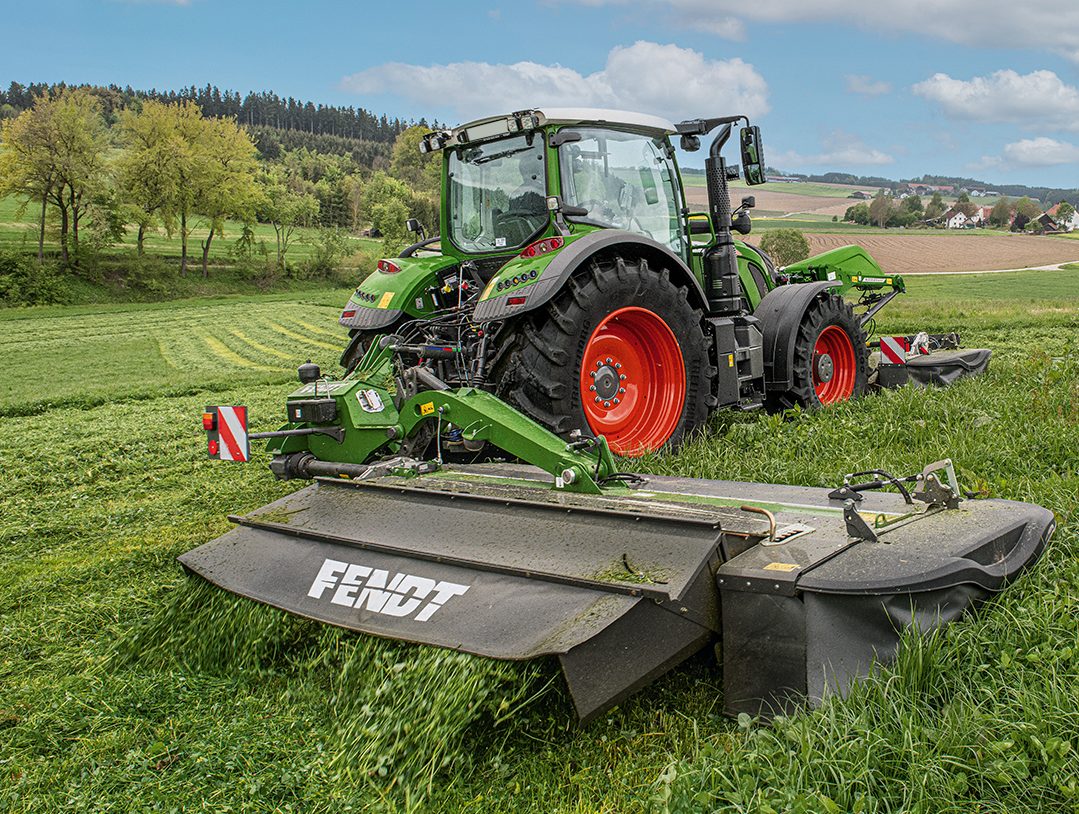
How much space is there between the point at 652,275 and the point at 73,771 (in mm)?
3688

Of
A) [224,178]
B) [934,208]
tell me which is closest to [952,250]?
[934,208]

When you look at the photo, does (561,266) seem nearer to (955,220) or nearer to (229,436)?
(229,436)

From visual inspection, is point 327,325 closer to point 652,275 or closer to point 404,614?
point 652,275

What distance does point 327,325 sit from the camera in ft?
86.1

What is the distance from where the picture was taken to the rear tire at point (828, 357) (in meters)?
6.55

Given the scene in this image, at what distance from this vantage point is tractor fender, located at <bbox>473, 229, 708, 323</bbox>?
4770 millimetres

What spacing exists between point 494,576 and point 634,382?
8.79 feet

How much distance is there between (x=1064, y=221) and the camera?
7019cm

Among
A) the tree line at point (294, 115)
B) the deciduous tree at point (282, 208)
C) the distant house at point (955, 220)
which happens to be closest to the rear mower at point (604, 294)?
the deciduous tree at point (282, 208)

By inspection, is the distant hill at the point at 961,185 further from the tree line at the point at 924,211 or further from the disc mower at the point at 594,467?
the disc mower at the point at 594,467

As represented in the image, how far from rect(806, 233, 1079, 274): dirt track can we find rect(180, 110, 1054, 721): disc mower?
111 ft

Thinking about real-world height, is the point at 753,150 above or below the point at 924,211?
below

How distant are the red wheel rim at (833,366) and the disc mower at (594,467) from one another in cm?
2

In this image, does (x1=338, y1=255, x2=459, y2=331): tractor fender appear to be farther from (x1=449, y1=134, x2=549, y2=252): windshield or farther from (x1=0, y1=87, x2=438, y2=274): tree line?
(x1=0, y1=87, x2=438, y2=274): tree line
